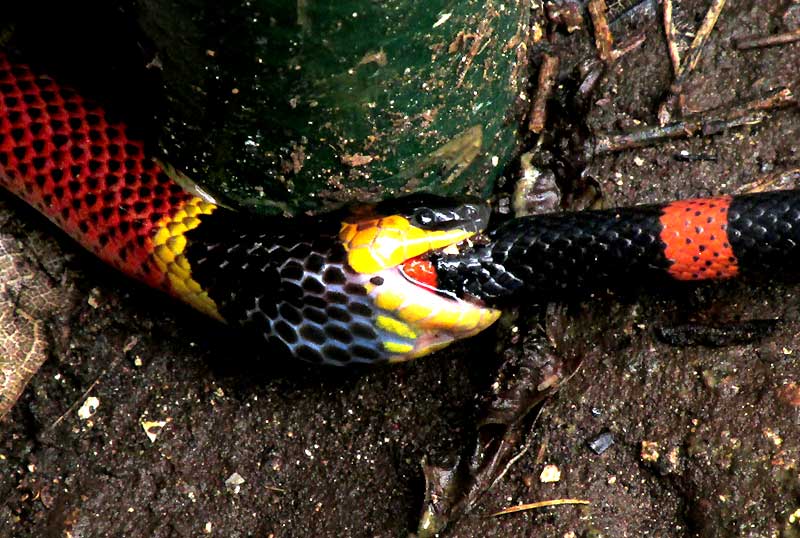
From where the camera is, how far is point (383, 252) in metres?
3.71

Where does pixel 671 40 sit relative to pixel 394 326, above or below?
below

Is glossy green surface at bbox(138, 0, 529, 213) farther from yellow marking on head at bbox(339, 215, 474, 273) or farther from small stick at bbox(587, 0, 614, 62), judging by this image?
small stick at bbox(587, 0, 614, 62)

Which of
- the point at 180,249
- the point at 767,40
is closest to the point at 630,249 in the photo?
the point at 767,40

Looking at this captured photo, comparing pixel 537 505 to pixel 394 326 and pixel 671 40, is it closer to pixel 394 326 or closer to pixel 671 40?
pixel 394 326

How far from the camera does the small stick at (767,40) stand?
4441 millimetres

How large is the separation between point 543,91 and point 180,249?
77.6 inches

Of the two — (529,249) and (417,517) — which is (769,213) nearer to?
(529,249)

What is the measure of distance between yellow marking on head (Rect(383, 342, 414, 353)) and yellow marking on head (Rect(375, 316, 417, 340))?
0.16 feet

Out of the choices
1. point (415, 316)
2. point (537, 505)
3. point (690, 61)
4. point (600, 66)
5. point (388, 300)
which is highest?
point (388, 300)

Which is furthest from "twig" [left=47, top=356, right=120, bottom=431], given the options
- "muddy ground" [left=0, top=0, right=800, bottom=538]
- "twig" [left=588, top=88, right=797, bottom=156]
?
"twig" [left=588, top=88, right=797, bottom=156]

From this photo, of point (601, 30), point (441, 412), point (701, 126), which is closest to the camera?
point (441, 412)

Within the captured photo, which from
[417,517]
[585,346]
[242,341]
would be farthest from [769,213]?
[242,341]

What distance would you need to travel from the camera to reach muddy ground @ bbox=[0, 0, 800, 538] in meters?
3.66

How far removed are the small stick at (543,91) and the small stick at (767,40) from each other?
90cm
